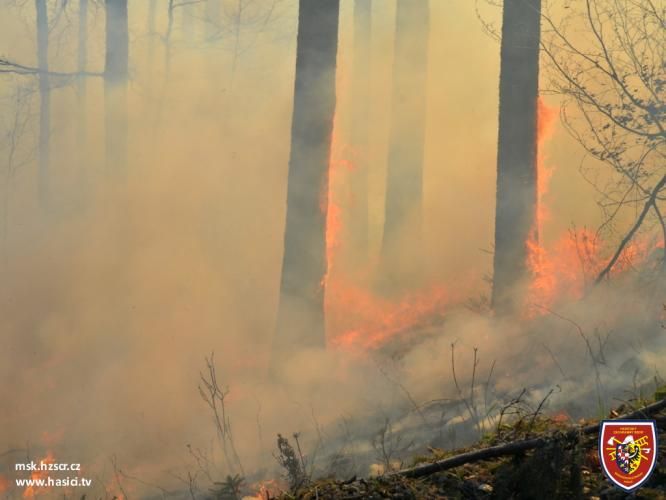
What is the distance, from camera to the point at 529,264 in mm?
9789

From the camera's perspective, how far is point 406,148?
17.8 metres

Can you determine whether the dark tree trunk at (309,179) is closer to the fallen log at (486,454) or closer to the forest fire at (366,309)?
the forest fire at (366,309)

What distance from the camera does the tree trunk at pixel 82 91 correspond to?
2994cm

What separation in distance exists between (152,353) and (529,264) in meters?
6.00

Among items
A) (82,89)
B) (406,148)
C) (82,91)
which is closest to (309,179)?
(406,148)

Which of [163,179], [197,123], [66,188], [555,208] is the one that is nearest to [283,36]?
[197,123]

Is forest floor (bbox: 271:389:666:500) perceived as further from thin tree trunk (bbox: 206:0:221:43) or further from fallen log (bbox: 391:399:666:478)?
thin tree trunk (bbox: 206:0:221:43)

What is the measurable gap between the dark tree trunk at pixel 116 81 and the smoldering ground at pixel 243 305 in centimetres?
83

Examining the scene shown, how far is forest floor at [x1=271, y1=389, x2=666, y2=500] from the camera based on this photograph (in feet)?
11.2

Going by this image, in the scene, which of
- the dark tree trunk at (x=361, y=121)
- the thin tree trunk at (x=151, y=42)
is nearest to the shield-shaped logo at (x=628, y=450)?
the dark tree trunk at (x=361, y=121)

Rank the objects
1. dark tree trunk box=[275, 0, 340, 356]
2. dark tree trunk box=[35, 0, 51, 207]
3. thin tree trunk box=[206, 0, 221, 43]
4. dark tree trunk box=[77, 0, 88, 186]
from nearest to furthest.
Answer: dark tree trunk box=[275, 0, 340, 356]
dark tree trunk box=[35, 0, 51, 207]
dark tree trunk box=[77, 0, 88, 186]
thin tree trunk box=[206, 0, 221, 43]

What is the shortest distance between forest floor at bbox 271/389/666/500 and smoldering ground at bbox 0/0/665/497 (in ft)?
10.2

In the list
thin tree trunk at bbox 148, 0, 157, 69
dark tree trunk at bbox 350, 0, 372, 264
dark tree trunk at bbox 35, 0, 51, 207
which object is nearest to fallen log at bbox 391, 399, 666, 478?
dark tree trunk at bbox 350, 0, 372, 264

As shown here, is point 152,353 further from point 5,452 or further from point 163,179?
point 163,179
